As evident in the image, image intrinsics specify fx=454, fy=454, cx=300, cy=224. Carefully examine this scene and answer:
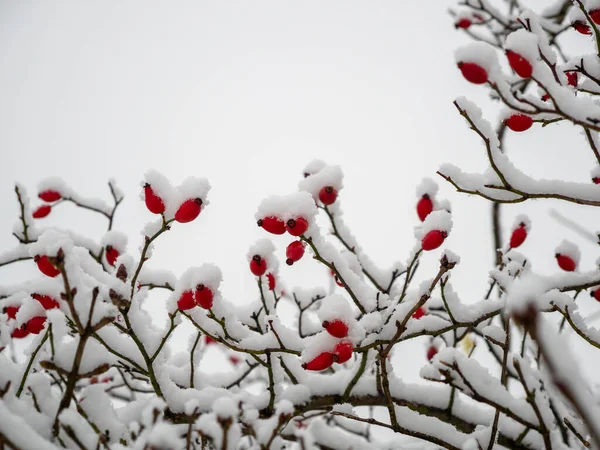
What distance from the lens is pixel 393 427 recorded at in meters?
1.78

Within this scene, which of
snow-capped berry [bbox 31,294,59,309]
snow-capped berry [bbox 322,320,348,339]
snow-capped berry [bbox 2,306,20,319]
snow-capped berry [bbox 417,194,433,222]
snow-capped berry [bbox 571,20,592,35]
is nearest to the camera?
snow-capped berry [bbox 322,320,348,339]

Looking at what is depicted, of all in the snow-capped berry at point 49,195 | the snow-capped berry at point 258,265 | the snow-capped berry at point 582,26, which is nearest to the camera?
the snow-capped berry at point 582,26

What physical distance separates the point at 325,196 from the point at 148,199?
870mm

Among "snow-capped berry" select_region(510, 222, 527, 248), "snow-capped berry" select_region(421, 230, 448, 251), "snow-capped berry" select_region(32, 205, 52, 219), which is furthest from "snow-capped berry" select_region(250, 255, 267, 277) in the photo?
"snow-capped berry" select_region(32, 205, 52, 219)

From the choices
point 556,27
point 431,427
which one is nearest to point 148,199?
point 431,427

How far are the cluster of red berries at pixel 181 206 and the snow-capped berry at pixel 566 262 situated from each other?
7.18 ft

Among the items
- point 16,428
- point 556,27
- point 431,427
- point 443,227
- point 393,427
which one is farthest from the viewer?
point 556,27

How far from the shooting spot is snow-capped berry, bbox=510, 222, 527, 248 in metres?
2.87

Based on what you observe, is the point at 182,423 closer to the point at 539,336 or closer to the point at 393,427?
the point at 393,427

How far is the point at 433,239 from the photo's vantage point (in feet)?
6.64

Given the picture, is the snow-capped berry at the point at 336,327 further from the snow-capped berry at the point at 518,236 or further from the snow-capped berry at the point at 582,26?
the snow-capped berry at the point at 582,26

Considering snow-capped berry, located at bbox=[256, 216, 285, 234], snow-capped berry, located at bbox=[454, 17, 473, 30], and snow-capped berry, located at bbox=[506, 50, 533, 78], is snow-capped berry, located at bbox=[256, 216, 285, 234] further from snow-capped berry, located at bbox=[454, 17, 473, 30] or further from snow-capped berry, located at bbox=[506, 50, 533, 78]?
snow-capped berry, located at bbox=[454, 17, 473, 30]

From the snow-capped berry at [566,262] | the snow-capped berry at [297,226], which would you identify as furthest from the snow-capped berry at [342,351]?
the snow-capped berry at [566,262]

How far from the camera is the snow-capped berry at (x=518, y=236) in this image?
2.87 meters
